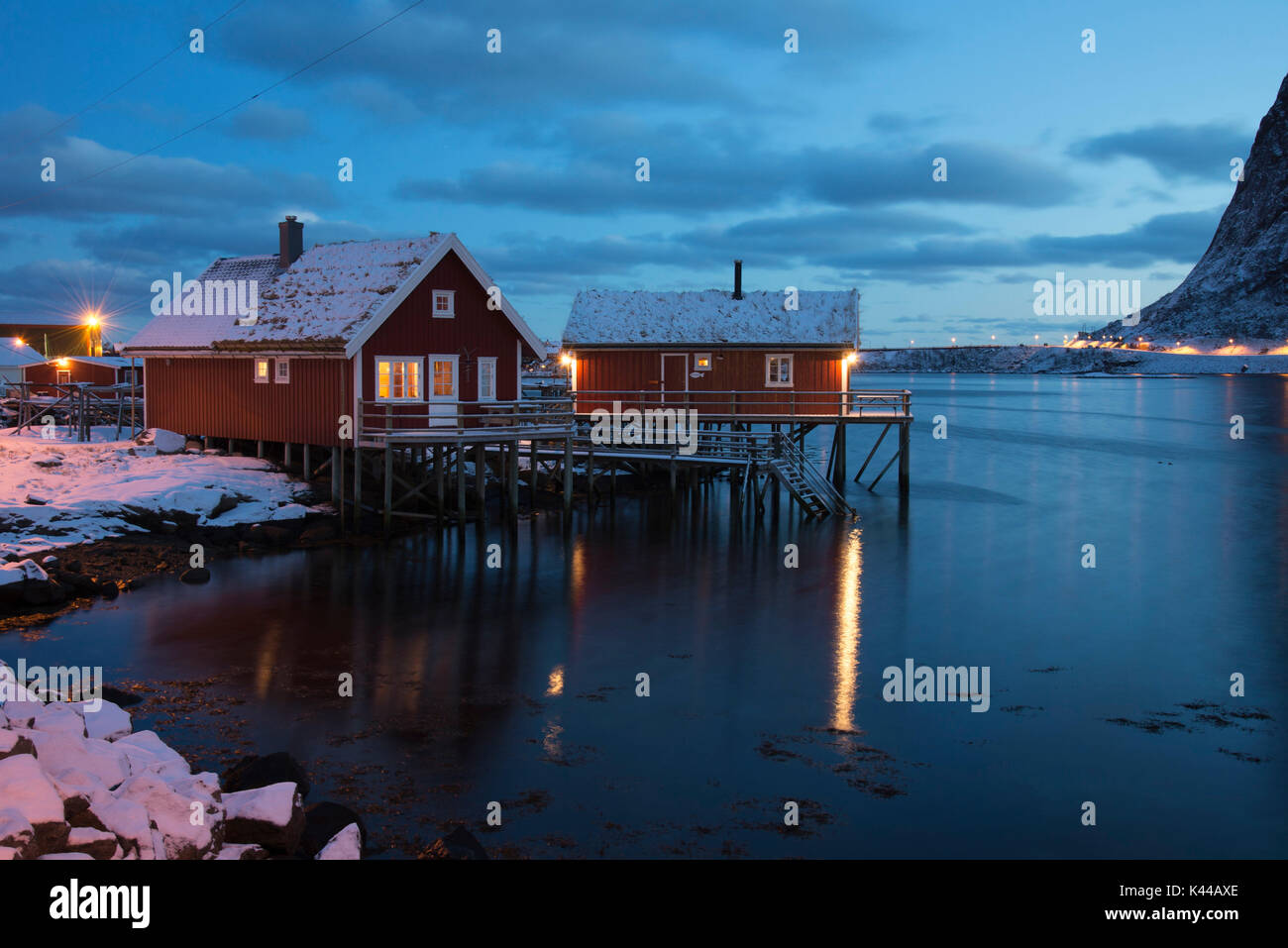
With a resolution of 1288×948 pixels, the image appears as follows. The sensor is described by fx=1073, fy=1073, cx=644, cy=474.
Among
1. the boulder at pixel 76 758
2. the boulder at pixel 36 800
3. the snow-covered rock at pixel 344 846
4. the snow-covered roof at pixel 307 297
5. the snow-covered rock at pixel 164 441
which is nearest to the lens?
the boulder at pixel 36 800

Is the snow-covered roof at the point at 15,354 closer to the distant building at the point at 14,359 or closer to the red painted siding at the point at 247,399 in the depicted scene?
the distant building at the point at 14,359

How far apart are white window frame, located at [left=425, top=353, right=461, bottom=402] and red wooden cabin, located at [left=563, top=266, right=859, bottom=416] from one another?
11.0 meters

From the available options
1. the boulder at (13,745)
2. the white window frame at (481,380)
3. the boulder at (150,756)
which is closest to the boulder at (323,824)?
the boulder at (150,756)

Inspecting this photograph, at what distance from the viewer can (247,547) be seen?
25.7m

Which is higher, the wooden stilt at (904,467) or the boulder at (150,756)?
the wooden stilt at (904,467)

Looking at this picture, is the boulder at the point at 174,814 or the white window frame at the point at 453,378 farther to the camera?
the white window frame at the point at 453,378

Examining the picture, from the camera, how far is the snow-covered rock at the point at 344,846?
9797mm

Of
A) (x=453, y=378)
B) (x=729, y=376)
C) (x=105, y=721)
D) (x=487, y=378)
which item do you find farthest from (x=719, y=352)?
(x=105, y=721)

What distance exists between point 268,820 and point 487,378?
21.1 metres

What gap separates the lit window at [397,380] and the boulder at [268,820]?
18.7 meters

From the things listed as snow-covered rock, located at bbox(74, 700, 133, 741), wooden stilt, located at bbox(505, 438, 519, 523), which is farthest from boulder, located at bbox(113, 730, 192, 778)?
wooden stilt, located at bbox(505, 438, 519, 523)

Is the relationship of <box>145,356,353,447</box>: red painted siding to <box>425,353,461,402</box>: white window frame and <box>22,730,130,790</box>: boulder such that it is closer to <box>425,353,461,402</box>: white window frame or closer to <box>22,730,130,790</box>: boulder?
<box>425,353,461,402</box>: white window frame
